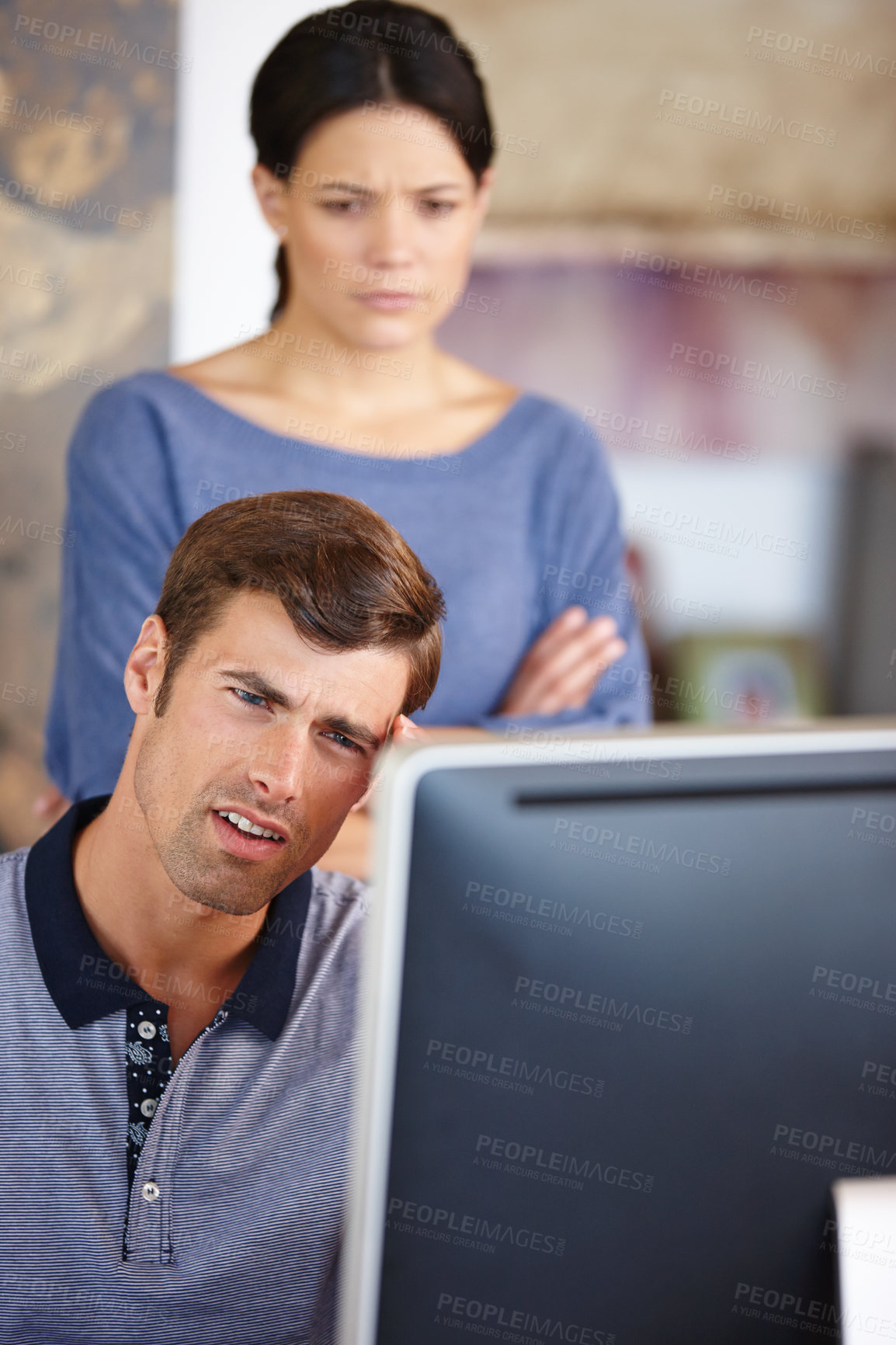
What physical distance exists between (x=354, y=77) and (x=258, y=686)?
86cm

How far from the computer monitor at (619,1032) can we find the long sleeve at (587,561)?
0.84 m

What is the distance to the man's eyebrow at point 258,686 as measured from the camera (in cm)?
99

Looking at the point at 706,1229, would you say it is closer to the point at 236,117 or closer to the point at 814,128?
the point at 236,117

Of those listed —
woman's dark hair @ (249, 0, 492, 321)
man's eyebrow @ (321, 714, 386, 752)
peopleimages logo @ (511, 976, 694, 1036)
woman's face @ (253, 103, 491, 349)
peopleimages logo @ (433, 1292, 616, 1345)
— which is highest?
woman's dark hair @ (249, 0, 492, 321)

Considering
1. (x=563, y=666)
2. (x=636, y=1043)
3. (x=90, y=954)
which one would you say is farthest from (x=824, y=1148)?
(x=563, y=666)

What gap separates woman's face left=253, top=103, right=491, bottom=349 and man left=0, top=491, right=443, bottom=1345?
514 mm

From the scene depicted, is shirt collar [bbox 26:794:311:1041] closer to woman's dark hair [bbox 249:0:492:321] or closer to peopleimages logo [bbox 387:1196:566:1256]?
peopleimages logo [bbox 387:1196:566:1256]

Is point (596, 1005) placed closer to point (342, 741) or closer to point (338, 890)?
point (342, 741)

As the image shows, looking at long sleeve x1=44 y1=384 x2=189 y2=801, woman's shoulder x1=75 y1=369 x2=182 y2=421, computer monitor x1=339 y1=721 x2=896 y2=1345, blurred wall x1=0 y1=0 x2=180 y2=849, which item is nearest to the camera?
computer monitor x1=339 y1=721 x2=896 y2=1345


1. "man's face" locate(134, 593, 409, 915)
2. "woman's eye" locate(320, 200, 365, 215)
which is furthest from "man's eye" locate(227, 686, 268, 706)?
"woman's eye" locate(320, 200, 365, 215)

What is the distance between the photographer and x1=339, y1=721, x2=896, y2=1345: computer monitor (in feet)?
1.86

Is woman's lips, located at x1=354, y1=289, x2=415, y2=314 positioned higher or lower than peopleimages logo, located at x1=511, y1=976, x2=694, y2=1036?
higher

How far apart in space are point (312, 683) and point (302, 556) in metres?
0.12

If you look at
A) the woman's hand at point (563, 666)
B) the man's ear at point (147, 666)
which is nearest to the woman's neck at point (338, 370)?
the woman's hand at point (563, 666)
